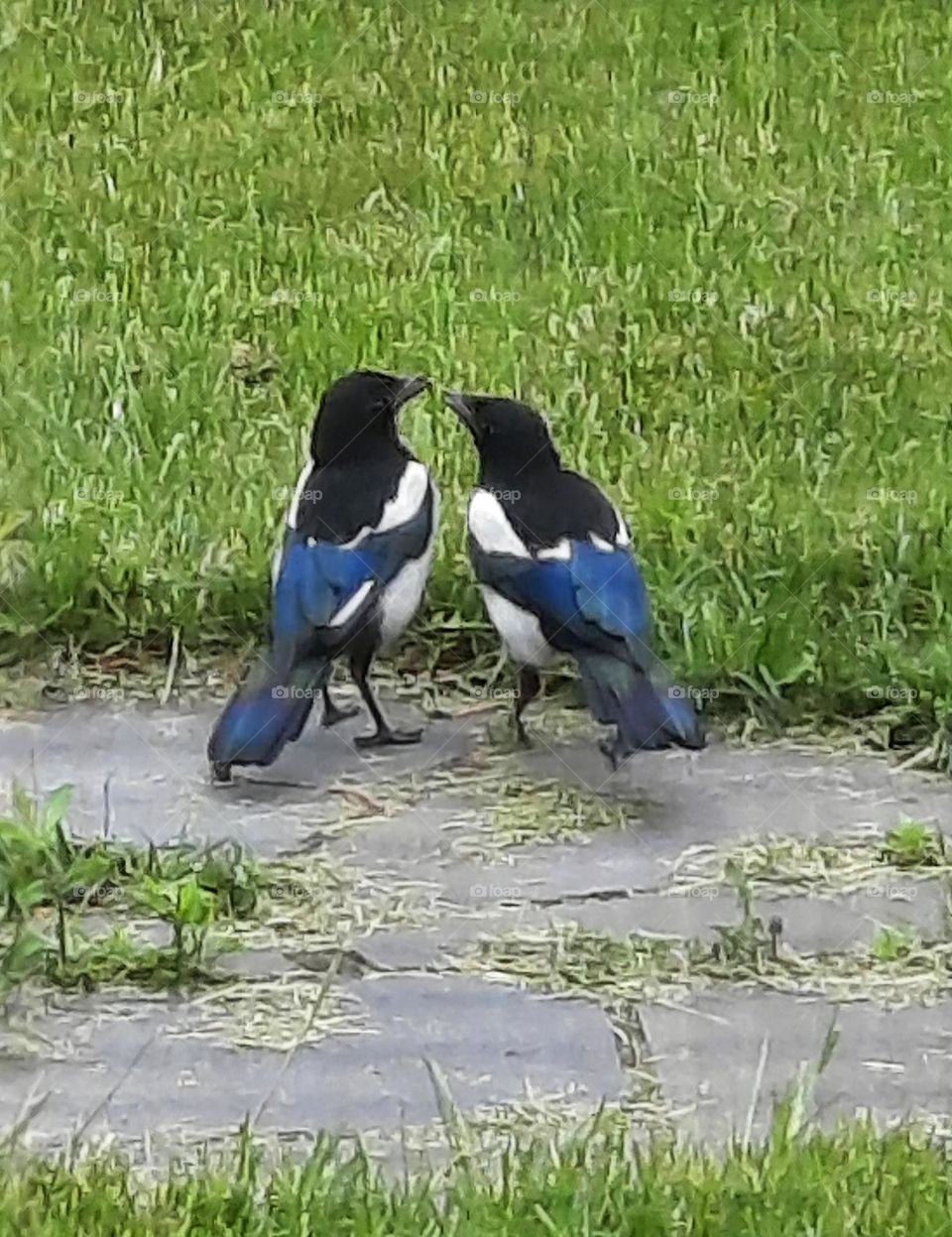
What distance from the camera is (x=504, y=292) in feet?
6.99

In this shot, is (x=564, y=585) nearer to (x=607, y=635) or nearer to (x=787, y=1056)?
(x=607, y=635)

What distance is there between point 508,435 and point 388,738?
25 centimetres

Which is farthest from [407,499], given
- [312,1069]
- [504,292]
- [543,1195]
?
[543,1195]

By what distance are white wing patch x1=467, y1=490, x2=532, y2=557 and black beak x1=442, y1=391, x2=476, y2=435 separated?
62 mm

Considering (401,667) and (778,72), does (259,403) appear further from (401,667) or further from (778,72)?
(778,72)

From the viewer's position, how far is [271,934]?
1.76 metres

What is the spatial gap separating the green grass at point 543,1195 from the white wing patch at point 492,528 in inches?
18.7

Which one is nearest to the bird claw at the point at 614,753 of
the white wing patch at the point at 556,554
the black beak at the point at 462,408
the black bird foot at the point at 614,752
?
the black bird foot at the point at 614,752

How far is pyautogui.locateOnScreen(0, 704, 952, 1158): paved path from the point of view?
166 centimetres

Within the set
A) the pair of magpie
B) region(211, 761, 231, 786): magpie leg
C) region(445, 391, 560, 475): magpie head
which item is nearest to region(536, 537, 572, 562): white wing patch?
the pair of magpie

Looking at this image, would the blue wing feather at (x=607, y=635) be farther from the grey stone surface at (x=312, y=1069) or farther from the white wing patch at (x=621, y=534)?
the grey stone surface at (x=312, y=1069)

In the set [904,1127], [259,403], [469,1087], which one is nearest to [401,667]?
[259,403]

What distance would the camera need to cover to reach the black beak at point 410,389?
201cm

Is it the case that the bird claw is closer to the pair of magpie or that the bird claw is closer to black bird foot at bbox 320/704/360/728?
the pair of magpie
